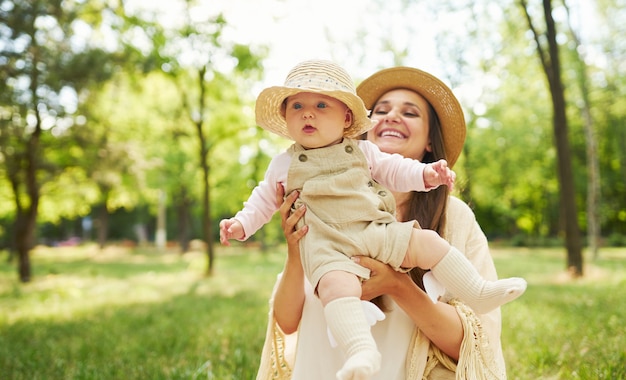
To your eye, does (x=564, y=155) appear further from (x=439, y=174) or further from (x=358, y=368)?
(x=358, y=368)

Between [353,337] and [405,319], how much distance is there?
0.66 m

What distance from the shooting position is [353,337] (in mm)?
1749

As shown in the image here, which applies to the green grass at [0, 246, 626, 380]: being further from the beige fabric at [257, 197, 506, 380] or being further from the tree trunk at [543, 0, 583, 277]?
the beige fabric at [257, 197, 506, 380]

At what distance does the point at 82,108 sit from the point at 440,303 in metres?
15.3

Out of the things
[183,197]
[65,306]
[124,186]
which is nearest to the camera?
[65,306]

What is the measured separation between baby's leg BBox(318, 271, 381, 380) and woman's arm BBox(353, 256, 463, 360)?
0.17 meters

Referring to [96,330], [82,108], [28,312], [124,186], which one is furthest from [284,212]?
A: [124,186]

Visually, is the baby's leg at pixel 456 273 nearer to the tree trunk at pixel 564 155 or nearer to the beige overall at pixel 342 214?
the beige overall at pixel 342 214

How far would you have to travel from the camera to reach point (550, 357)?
14.4ft

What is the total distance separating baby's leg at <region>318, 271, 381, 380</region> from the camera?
163cm

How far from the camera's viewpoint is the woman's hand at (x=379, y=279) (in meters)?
2.00

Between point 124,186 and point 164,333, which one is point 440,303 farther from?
point 124,186

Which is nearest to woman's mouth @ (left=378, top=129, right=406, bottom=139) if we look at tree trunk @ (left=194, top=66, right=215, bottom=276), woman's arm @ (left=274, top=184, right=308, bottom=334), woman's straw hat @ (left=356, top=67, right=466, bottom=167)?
woman's straw hat @ (left=356, top=67, right=466, bottom=167)

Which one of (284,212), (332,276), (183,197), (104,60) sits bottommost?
(183,197)
